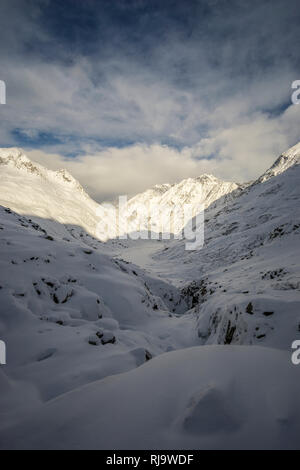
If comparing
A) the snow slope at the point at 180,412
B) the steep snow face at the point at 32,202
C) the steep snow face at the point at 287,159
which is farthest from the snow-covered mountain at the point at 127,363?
the steep snow face at the point at 287,159

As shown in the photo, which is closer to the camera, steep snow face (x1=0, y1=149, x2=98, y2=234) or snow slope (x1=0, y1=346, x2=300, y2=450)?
snow slope (x1=0, y1=346, x2=300, y2=450)

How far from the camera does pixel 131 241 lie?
10000cm

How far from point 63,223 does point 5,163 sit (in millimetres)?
74378

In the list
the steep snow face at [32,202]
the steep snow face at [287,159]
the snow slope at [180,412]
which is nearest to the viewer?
the snow slope at [180,412]

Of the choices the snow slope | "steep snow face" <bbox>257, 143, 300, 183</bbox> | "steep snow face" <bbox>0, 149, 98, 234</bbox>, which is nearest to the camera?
the snow slope

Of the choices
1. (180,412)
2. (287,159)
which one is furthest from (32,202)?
(287,159)

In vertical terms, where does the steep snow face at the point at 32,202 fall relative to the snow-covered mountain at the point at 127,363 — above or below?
above

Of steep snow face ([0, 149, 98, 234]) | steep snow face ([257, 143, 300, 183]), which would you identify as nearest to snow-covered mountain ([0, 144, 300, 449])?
steep snow face ([0, 149, 98, 234])

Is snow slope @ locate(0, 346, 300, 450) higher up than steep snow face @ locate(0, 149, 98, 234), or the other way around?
steep snow face @ locate(0, 149, 98, 234)

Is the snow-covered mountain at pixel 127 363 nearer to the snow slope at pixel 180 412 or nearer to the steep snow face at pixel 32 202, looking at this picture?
the snow slope at pixel 180 412

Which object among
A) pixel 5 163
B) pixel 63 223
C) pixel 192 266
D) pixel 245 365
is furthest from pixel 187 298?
pixel 5 163

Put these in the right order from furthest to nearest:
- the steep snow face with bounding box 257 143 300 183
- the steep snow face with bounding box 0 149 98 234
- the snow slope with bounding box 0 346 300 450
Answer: the steep snow face with bounding box 257 143 300 183 → the steep snow face with bounding box 0 149 98 234 → the snow slope with bounding box 0 346 300 450

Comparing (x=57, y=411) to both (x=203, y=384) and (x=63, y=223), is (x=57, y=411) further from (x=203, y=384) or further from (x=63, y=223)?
(x=63, y=223)

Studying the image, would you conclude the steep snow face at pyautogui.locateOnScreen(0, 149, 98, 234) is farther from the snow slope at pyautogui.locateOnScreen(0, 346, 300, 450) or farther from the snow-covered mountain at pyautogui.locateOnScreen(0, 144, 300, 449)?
the snow slope at pyautogui.locateOnScreen(0, 346, 300, 450)
